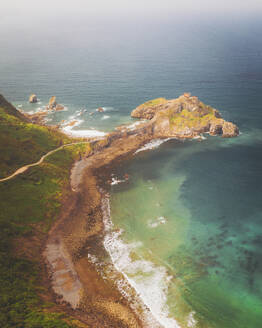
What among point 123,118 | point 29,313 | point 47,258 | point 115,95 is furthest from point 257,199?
point 115,95

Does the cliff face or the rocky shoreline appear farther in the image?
the cliff face

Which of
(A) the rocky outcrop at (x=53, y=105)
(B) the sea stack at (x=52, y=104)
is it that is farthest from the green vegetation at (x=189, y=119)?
(B) the sea stack at (x=52, y=104)

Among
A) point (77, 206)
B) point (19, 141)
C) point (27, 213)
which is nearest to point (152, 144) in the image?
point (77, 206)

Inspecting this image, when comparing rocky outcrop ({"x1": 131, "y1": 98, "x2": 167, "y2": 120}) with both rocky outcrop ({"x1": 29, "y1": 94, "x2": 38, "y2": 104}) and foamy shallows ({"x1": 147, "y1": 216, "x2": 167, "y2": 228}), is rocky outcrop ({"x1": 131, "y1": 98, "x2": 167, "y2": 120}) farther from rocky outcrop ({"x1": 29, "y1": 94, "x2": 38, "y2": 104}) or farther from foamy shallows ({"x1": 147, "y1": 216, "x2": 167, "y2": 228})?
foamy shallows ({"x1": 147, "y1": 216, "x2": 167, "y2": 228})

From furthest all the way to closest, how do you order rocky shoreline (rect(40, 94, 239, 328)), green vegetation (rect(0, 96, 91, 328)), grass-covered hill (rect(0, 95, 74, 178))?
grass-covered hill (rect(0, 95, 74, 178)) → rocky shoreline (rect(40, 94, 239, 328)) → green vegetation (rect(0, 96, 91, 328))

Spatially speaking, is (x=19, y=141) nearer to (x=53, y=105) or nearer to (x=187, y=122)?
(x=53, y=105)

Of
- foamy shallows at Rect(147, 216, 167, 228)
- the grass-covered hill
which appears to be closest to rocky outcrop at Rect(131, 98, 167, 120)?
the grass-covered hill

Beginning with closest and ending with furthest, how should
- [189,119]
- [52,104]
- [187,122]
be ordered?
[187,122]
[189,119]
[52,104]

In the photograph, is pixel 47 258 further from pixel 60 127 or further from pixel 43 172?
pixel 60 127
